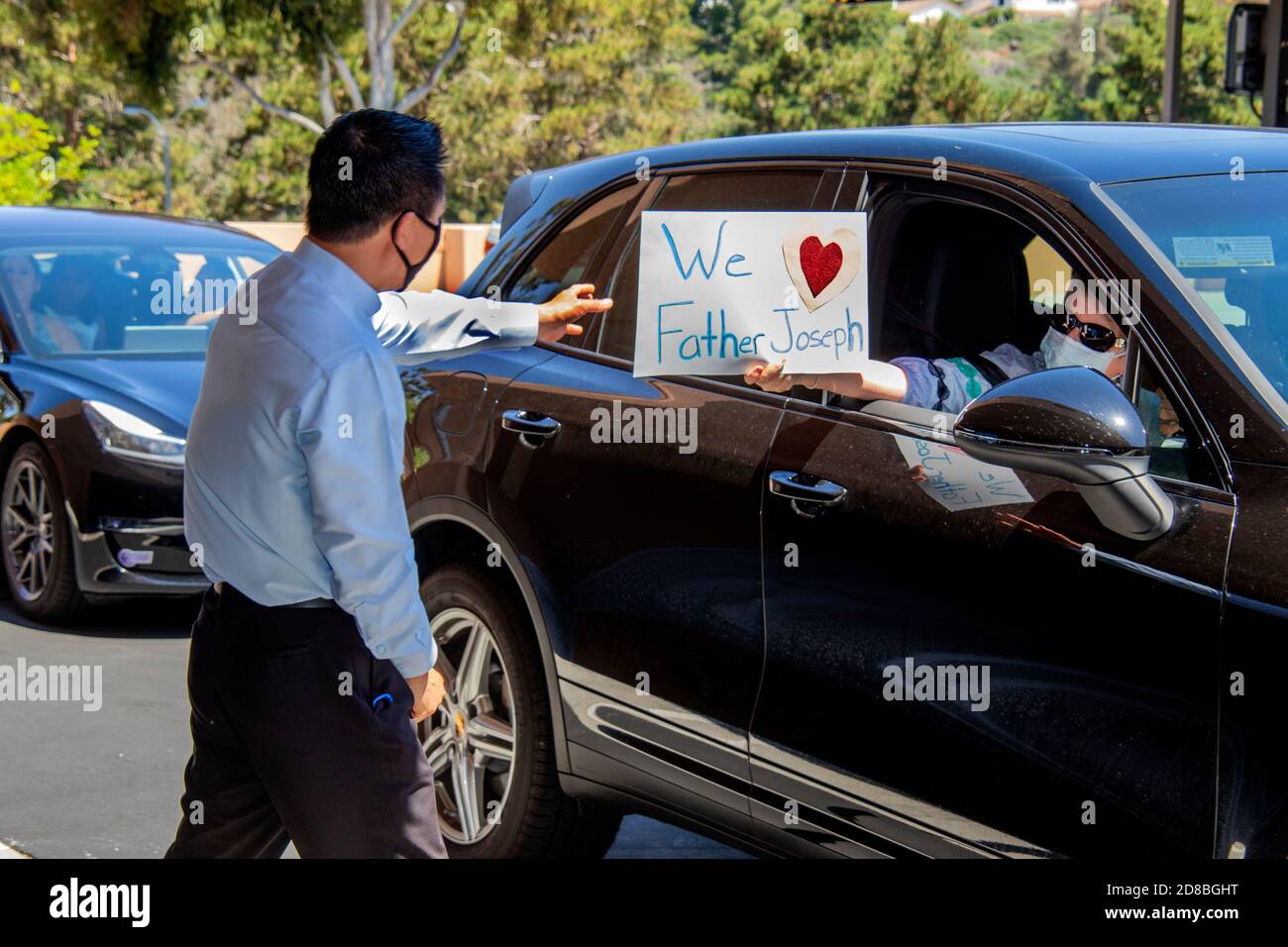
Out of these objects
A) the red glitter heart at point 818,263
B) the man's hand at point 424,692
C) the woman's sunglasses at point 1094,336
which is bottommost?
the man's hand at point 424,692

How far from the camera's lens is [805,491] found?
3.31 m

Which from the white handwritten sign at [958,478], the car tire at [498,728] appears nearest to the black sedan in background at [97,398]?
the car tire at [498,728]

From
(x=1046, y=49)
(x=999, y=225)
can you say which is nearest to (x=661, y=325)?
(x=999, y=225)

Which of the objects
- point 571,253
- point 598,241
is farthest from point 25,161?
point 598,241

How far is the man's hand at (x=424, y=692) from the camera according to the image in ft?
9.55

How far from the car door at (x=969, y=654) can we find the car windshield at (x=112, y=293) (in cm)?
495

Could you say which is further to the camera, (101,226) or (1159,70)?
(1159,70)

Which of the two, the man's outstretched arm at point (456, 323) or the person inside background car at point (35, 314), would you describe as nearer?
the man's outstretched arm at point (456, 323)

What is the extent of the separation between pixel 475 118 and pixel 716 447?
50227 mm

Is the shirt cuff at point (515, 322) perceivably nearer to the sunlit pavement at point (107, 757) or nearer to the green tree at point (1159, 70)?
the sunlit pavement at point (107, 757)

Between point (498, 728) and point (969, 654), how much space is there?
159 centimetres

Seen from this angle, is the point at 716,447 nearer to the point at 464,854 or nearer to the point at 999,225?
the point at 999,225
